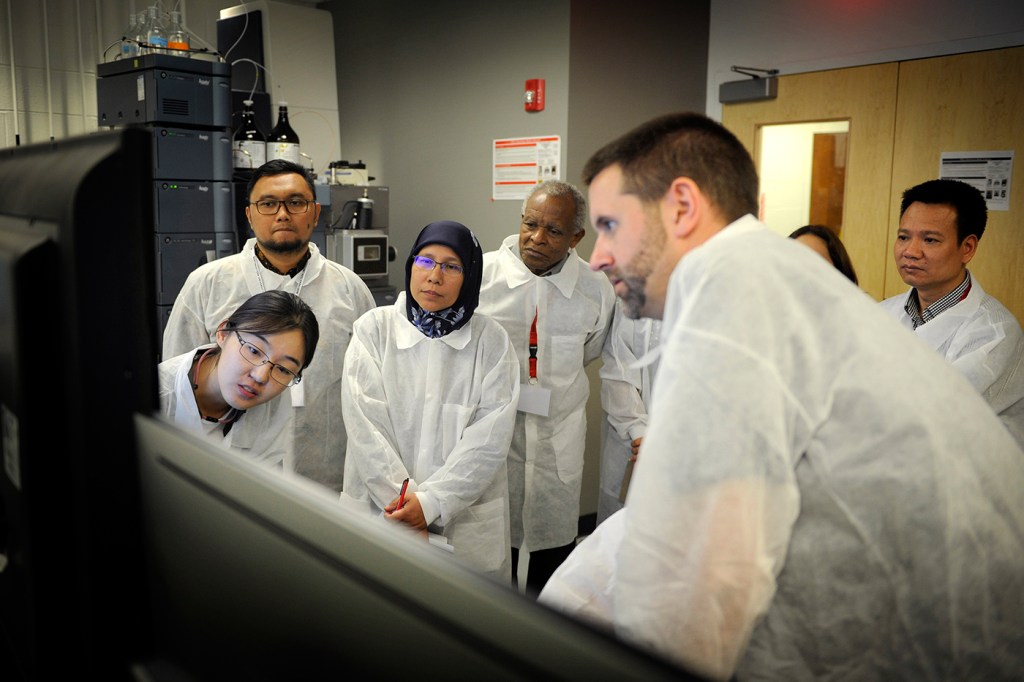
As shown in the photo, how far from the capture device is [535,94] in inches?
142

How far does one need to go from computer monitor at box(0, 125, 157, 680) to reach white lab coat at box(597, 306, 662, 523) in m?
2.10

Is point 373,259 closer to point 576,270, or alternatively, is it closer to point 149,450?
point 576,270

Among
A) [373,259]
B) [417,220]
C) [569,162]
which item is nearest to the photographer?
[569,162]

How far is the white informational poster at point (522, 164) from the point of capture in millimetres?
3598

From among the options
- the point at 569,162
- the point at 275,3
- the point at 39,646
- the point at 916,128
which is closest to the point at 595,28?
the point at 569,162

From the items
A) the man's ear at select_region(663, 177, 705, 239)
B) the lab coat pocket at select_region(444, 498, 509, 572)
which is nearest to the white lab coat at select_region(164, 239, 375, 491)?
the lab coat pocket at select_region(444, 498, 509, 572)

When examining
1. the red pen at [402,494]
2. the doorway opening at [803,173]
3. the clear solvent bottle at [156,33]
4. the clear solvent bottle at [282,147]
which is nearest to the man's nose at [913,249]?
the doorway opening at [803,173]

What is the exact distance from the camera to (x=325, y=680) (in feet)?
1.36

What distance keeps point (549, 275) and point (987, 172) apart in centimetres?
168

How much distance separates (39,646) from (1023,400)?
7.25 feet

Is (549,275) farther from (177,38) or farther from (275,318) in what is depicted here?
(177,38)

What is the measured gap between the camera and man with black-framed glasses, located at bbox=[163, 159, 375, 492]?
7.50ft

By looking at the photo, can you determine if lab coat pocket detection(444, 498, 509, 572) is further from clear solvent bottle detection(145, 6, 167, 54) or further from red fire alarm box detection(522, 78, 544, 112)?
clear solvent bottle detection(145, 6, 167, 54)

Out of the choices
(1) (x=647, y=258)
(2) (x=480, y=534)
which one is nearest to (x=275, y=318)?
(2) (x=480, y=534)
